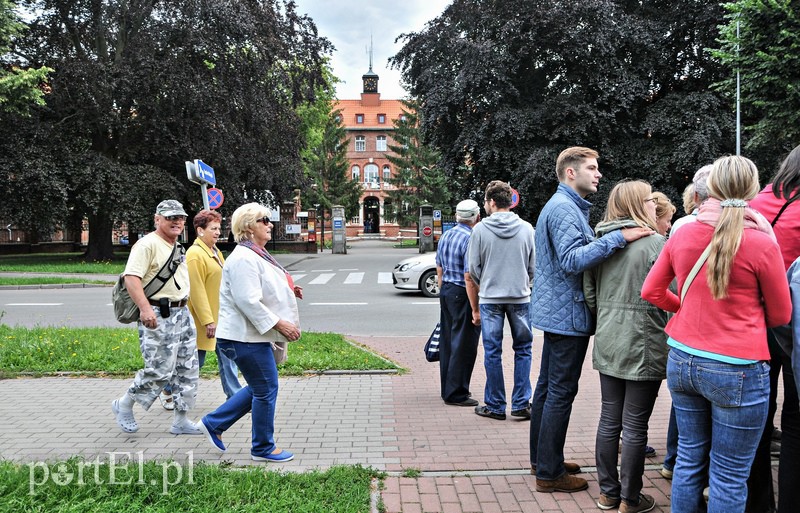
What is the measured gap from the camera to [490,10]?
2355 centimetres

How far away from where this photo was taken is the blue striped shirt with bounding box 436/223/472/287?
18.3 ft

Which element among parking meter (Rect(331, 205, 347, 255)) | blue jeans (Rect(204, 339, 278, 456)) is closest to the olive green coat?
blue jeans (Rect(204, 339, 278, 456))

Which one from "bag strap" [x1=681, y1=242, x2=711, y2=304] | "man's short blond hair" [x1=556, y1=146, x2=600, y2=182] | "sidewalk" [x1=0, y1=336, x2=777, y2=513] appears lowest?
"sidewalk" [x1=0, y1=336, x2=777, y2=513]

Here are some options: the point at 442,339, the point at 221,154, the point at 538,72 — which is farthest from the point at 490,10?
the point at 442,339

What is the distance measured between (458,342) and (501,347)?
0.53 meters

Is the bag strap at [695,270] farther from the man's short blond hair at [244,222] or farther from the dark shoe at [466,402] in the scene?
the dark shoe at [466,402]

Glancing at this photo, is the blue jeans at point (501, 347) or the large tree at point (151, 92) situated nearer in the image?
the blue jeans at point (501, 347)

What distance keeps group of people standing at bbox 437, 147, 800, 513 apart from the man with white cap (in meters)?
1.68

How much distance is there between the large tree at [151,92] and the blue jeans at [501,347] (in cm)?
2075

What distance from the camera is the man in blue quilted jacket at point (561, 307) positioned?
3545 mm

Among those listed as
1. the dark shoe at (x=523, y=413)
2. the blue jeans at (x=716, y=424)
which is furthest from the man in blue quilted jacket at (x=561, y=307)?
the dark shoe at (x=523, y=413)

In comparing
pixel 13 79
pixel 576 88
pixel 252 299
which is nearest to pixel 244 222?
pixel 252 299

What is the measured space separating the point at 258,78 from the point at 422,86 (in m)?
6.81

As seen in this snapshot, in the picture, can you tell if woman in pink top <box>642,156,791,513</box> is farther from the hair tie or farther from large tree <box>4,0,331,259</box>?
large tree <box>4,0,331,259</box>
